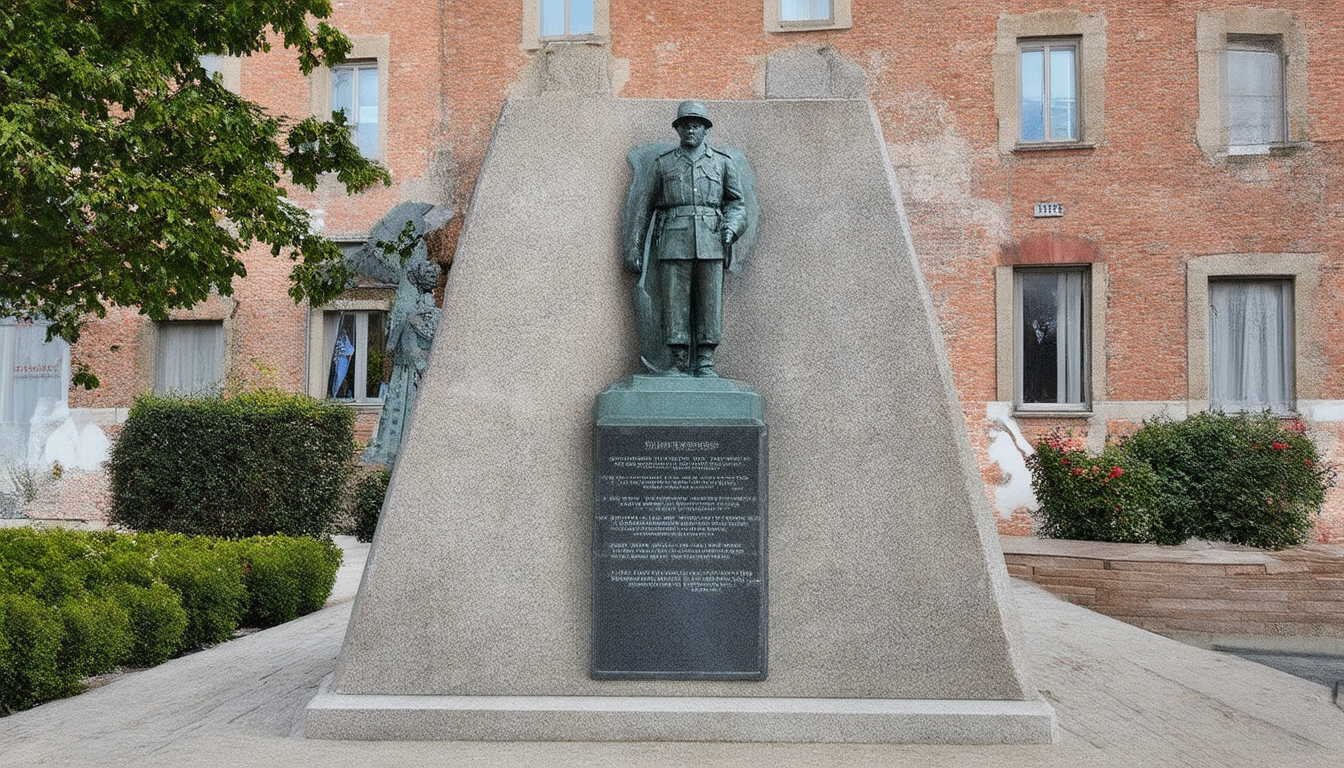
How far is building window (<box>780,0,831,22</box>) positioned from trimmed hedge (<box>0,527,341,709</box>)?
1197 cm

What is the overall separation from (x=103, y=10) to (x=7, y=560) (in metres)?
4.22

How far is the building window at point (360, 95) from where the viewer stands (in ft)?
60.4

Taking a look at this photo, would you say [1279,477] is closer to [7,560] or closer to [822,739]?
[822,739]

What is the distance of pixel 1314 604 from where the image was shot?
32.0 ft

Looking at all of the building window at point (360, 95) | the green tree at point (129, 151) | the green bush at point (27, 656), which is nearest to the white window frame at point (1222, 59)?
the green tree at point (129, 151)

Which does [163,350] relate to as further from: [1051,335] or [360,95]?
[1051,335]

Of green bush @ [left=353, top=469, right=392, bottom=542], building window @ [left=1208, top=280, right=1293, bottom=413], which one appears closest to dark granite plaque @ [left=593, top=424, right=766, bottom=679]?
green bush @ [left=353, top=469, right=392, bottom=542]

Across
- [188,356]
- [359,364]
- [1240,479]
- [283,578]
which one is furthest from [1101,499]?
[188,356]

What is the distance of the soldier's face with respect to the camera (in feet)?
16.6

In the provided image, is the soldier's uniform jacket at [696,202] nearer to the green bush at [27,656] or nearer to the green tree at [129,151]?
the green bush at [27,656]

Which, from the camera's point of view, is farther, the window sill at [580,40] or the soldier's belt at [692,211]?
the window sill at [580,40]

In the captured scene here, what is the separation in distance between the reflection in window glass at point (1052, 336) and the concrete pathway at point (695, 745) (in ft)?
33.0

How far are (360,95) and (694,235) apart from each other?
1512 centimetres

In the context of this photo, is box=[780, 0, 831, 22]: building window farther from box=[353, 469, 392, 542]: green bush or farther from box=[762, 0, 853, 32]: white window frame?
box=[353, 469, 392, 542]: green bush
